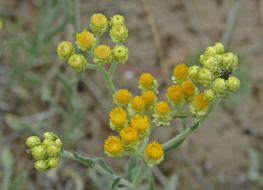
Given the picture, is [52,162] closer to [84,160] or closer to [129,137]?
[84,160]

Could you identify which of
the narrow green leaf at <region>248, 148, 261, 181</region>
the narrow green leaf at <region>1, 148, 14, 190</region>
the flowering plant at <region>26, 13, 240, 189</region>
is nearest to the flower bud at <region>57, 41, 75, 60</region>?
the flowering plant at <region>26, 13, 240, 189</region>

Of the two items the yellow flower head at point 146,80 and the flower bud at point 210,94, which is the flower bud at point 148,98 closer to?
the yellow flower head at point 146,80

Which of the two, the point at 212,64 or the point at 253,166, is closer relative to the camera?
the point at 212,64

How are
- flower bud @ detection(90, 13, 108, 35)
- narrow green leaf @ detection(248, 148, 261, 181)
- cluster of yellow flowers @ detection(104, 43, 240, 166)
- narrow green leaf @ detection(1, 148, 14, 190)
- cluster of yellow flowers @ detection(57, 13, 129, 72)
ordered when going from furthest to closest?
1. narrow green leaf @ detection(248, 148, 261, 181)
2. narrow green leaf @ detection(1, 148, 14, 190)
3. flower bud @ detection(90, 13, 108, 35)
4. cluster of yellow flowers @ detection(57, 13, 129, 72)
5. cluster of yellow flowers @ detection(104, 43, 240, 166)

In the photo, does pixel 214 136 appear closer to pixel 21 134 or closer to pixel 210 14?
pixel 210 14

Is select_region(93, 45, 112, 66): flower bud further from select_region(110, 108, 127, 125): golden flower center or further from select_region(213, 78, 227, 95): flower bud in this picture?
select_region(213, 78, 227, 95): flower bud

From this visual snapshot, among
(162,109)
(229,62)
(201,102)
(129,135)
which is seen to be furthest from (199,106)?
(129,135)
